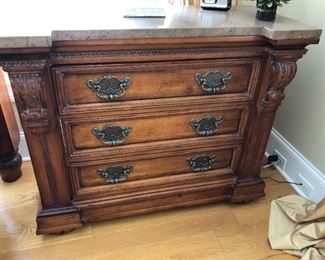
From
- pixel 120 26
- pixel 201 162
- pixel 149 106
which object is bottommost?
pixel 201 162

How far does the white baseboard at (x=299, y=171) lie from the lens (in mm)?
1451

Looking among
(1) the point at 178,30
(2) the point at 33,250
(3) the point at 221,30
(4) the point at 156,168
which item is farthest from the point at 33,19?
(2) the point at 33,250

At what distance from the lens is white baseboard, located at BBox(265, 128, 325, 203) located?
57.1 inches

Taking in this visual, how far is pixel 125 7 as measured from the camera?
113 cm

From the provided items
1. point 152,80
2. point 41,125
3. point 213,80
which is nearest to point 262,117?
point 213,80

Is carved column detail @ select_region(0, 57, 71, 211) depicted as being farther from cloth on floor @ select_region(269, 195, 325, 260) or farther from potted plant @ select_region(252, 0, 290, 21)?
cloth on floor @ select_region(269, 195, 325, 260)

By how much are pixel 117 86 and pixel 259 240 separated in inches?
36.5

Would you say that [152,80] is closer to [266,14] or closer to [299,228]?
[266,14]

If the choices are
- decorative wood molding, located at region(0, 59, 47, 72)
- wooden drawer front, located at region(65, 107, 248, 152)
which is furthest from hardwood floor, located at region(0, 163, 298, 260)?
decorative wood molding, located at region(0, 59, 47, 72)

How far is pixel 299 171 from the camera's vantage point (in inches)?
61.9

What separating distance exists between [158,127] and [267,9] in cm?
60

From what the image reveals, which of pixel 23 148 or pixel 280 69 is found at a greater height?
pixel 280 69

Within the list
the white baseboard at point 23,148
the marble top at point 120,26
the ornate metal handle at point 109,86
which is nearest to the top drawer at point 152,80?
the ornate metal handle at point 109,86

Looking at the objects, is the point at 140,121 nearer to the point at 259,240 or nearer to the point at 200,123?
the point at 200,123
